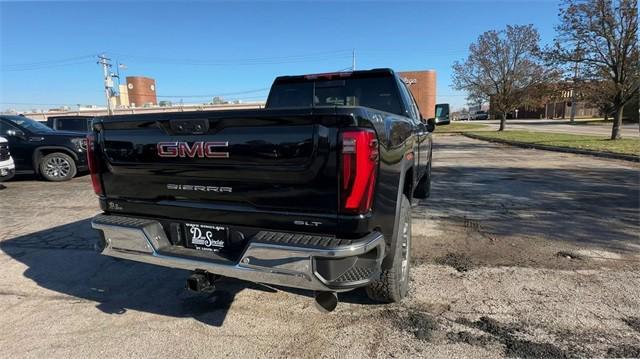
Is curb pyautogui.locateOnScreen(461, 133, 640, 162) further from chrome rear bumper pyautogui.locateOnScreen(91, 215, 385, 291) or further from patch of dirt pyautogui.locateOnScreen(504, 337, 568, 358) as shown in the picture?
chrome rear bumper pyautogui.locateOnScreen(91, 215, 385, 291)

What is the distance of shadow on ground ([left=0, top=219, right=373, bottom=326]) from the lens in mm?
3420

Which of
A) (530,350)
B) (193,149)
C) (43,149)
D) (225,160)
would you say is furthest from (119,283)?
(43,149)

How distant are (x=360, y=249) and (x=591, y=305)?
2270mm

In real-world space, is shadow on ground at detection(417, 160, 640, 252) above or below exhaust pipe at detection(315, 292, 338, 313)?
below

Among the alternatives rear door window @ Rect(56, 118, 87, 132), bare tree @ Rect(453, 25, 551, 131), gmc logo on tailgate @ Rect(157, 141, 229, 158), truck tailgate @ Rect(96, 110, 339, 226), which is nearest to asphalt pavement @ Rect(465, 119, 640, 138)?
bare tree @ Rect(453, 25, 551, 131)

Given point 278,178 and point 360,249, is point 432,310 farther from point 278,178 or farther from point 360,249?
point 278,178

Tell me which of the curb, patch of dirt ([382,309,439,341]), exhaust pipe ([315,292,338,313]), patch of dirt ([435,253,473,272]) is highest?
exhaust pipe ([315,292,338,313])

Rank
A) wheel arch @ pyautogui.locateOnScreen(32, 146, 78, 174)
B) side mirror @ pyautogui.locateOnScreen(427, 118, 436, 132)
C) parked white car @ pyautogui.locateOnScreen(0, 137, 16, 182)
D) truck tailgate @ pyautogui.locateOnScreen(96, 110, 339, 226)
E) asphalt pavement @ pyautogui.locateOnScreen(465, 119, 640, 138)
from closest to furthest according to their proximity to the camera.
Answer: truck tailgate @ pyautogui.locateOnScreen(96, 110, 339, 226) → side mirror @ pyautogui.locateOnScreen(427, 118, 436, 132) → parked white car @ pyautogui.locateOnScreen(0, 137, 16, 182) → wheel arch @ pyautogui.locateOnScreen(32, 146, 78, 174) → asphalt pavement @ pyautogui.locateOnScreen(465, 119, 640, 138)

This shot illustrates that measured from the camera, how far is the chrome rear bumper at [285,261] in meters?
2.32

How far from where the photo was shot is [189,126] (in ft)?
8.84

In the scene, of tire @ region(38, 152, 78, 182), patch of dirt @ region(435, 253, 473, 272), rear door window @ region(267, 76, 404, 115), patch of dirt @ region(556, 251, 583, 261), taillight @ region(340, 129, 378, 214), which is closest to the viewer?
taillight @ region(340, 129, 378, 214)

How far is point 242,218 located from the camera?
8.79 feet

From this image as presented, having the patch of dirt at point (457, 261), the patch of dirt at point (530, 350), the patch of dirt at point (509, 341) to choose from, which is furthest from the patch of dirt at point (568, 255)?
the patch of dirt at point (530, 350)

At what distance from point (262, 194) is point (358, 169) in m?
0.68
